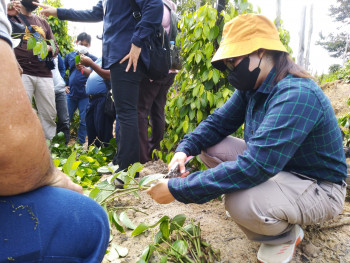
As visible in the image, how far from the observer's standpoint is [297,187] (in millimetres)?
1221

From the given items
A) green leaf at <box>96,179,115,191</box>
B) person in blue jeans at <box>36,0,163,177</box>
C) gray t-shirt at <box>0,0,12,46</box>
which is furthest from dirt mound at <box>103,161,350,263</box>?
gray t-shirt at <box>0,0,12,46</box>

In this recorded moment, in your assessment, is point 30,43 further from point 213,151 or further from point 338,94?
point 338,94

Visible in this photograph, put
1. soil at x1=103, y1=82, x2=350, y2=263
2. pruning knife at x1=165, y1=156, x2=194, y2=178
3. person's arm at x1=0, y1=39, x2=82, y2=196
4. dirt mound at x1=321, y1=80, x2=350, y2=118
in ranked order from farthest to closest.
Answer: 1. dirt mound at x1=321, y1=80, x2=350, y2=118
2. pruning knife at x1=165, y1=156, x2=194, y2=178
3. soil at x1=103, y1=82, x2=350, y2=263
4. person's arm at x1=0, y1=39, x2=82, y2=196

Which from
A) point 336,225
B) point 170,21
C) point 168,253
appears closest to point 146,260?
point 168,253

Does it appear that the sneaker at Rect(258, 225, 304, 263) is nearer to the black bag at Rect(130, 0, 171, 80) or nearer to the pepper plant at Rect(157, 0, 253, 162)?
the pepper plant at Rect(157, 0, 253, 162)

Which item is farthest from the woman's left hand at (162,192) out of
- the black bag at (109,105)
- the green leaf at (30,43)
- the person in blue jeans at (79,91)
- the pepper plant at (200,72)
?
the person in blue jeans at (79,91)

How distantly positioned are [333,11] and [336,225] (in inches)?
1137

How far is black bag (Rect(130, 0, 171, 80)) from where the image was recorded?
198 cm

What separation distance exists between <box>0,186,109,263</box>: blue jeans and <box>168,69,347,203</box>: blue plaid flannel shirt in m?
0.51

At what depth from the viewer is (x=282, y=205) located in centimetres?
118

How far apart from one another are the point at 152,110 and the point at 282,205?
1636mm

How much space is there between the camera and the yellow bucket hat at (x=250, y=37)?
1254mm

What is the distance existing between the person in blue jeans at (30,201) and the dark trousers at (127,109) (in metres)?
1.19

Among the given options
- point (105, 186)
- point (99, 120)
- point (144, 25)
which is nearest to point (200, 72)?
point (144, 25)
